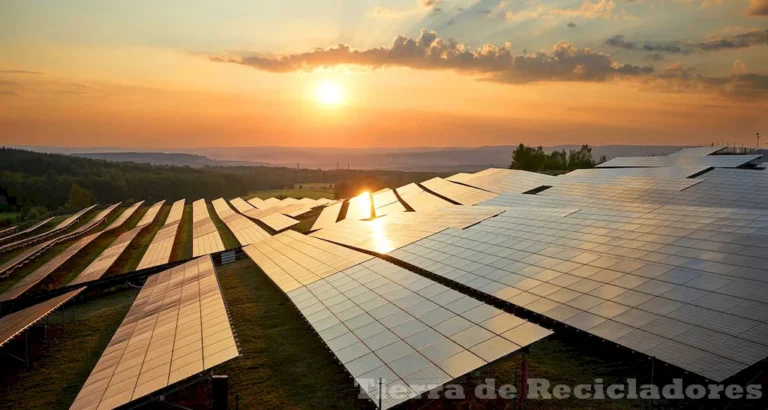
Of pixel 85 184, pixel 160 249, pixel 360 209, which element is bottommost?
pixel 160 249

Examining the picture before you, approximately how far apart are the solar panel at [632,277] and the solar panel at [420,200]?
101ft

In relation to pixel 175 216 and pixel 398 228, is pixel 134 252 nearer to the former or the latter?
pixel 175 216

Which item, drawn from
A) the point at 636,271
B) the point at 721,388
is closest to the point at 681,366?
the point at 721,388

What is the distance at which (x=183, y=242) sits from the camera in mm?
66875

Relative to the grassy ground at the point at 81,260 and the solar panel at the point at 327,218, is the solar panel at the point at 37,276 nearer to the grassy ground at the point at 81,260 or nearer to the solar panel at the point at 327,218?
the grassy ground at the point at 81,260

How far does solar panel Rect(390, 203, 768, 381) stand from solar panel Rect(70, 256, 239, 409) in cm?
1348

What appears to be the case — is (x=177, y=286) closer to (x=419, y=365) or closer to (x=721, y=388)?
(x=419, y=365)

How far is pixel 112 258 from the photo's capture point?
167 ft

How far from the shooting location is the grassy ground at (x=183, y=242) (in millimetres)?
56281

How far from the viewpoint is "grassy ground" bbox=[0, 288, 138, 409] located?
70.5 ft

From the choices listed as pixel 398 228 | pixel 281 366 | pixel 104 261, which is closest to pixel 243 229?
pixel 104 261

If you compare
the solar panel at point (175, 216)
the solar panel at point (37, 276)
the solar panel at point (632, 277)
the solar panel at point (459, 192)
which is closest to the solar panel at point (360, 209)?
the solar panel at point (459, 192)

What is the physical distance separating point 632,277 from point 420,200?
173ft

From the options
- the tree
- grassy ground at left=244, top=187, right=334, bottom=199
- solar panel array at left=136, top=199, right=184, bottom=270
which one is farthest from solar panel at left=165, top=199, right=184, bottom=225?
grassy ground at left=244, top=187, right=334, bottom=199
